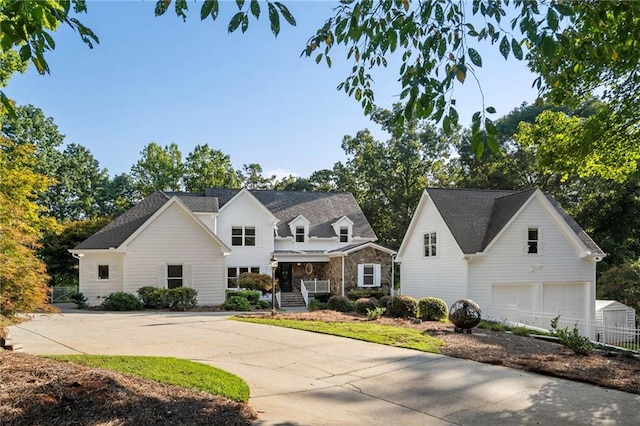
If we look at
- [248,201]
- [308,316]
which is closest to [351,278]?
[248,201]

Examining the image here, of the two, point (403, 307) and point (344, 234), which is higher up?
point (344, 234)

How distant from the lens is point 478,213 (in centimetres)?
2267

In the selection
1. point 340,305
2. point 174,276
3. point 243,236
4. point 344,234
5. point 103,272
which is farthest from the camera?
point 344,234

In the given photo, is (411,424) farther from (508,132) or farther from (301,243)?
(508,132)

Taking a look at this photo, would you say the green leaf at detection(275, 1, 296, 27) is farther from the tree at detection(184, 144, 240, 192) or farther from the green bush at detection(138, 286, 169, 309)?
the tree at detection(184, 144, 240, 192)

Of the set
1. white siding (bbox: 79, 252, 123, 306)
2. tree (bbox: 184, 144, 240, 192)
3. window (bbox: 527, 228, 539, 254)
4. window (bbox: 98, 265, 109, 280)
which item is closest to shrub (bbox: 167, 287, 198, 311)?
white siding (bbox: 79, 252, 123, 306)

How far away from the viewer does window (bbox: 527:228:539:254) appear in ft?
70.5

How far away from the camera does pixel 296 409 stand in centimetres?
586

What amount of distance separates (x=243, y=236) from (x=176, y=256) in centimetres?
601

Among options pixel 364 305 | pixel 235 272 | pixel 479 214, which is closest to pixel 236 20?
pixel 364 305

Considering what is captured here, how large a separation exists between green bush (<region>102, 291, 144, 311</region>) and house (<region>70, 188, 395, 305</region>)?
140 cm

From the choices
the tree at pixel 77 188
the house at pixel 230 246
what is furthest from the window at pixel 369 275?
the tree at pixel 77 188

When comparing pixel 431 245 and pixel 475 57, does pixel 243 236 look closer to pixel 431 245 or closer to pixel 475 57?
pixel 431 245

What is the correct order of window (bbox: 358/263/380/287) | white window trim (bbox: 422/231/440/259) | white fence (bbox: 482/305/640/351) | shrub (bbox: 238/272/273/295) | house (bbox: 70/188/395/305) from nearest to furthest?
white fence (bbox: 482/305/640/351)
white window trim (bbox: 422/231/440/259)
house (bbox: 70/188/395/305)
shrub (bbox: 238/272/273/295)
window (bbox: 358/263/380/287)
